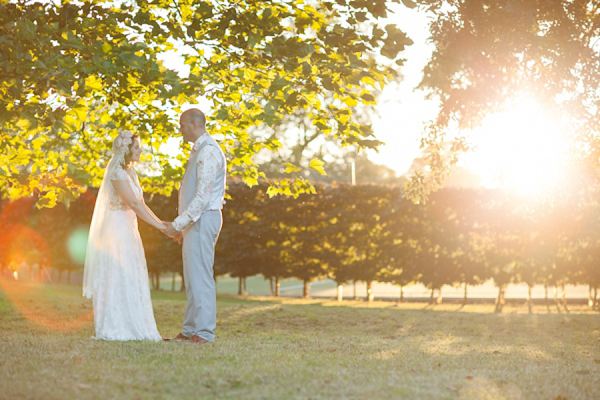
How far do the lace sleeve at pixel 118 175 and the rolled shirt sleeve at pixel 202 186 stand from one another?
2.87 ft

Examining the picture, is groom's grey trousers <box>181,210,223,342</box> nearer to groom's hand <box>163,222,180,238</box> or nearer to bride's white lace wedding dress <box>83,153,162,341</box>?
groom's hand <box>163,222,180,238</box>

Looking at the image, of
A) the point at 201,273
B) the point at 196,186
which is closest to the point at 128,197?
the point at 196,186

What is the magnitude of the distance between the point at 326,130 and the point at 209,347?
144 inches

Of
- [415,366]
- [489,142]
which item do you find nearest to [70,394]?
[415,366]

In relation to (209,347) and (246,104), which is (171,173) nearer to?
(246,104)

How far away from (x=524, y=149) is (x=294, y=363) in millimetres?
6780

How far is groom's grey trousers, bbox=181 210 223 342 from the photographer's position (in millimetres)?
7137

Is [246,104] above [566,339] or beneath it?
above

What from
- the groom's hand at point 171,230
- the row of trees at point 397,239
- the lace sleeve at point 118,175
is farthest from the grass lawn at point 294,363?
the row of trees at point 397,239

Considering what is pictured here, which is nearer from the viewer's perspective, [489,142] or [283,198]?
[489,142]

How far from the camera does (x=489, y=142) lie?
11.9 m

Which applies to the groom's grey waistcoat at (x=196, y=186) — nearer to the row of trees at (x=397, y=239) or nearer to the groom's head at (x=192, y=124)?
the groom's head at (x=192, y=124)

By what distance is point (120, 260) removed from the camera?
7484 mm

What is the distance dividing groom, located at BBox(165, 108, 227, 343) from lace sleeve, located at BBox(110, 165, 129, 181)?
72 cm
